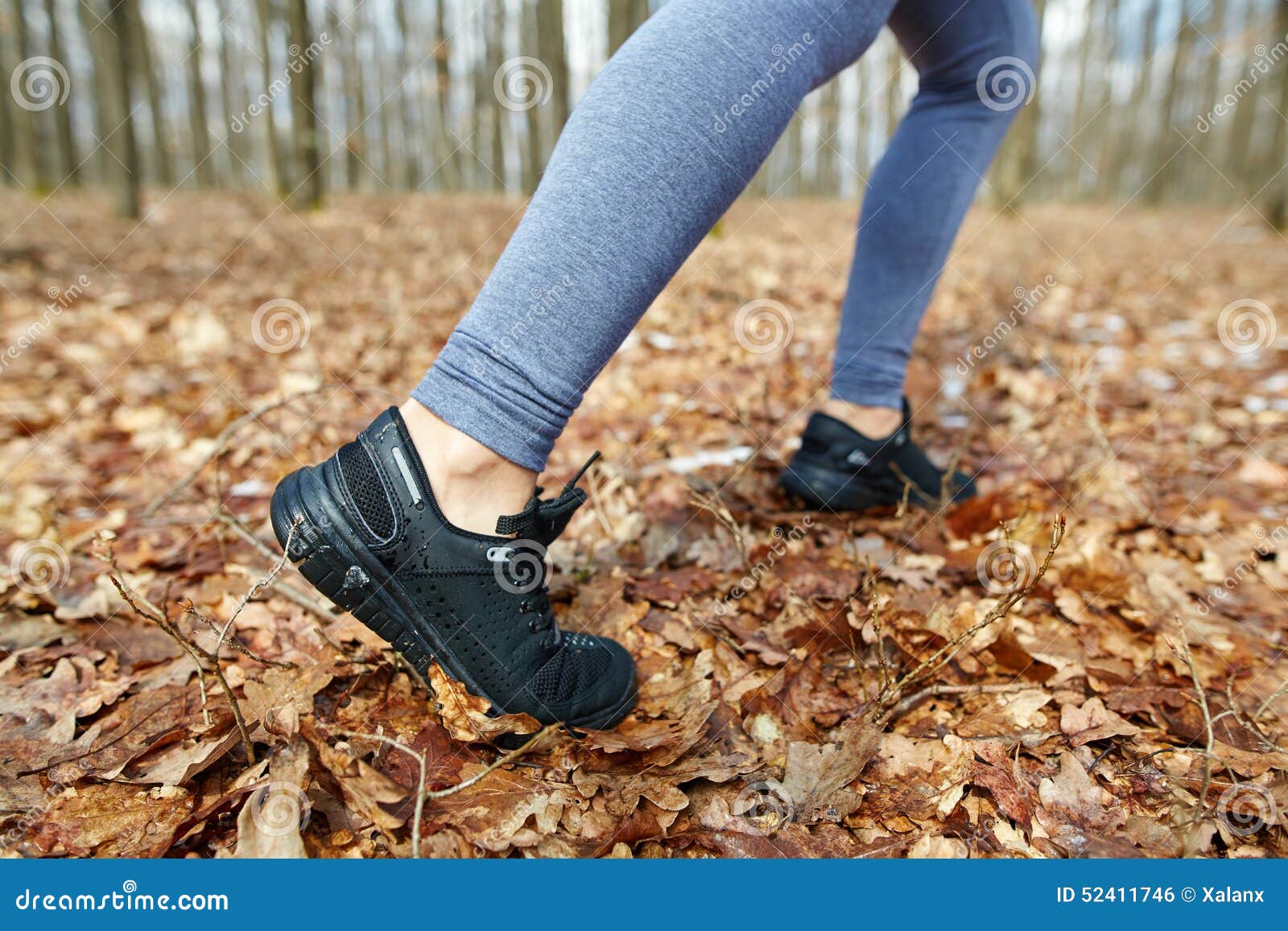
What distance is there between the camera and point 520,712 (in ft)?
3.82

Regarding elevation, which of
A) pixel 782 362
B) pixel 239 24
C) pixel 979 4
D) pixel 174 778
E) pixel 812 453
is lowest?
pixel 174 778

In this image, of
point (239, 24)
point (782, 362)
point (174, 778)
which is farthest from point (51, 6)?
point (174, 778)

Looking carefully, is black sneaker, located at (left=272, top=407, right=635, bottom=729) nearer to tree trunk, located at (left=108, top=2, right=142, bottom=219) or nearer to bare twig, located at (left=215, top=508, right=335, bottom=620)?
bare twig, located at (left=215, top=508, right=335, bottom=620)

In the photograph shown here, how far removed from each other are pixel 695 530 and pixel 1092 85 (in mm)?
32509

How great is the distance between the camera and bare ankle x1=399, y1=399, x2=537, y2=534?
3.52ft

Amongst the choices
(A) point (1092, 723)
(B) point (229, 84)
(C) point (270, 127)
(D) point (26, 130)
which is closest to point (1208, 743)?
(A) point (1092, 723)

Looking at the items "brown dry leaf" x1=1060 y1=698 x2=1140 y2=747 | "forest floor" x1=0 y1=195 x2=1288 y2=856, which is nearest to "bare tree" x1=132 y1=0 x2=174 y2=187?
"forest floor" x1=0 y1=195 x2=1288 y2=856

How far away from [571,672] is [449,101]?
27.1 m

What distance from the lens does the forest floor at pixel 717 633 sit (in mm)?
1028

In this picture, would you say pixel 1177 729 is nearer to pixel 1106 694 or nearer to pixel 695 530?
pixel 1106 694

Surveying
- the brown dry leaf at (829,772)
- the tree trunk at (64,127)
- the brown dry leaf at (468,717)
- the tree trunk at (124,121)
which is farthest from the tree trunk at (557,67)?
the tree trunk at (64,127)

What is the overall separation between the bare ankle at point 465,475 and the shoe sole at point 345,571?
0.47 ft

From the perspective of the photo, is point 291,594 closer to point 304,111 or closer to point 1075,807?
point 1075,807

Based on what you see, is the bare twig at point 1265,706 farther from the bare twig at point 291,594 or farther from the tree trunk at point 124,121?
the tree trunk at point 124,121
